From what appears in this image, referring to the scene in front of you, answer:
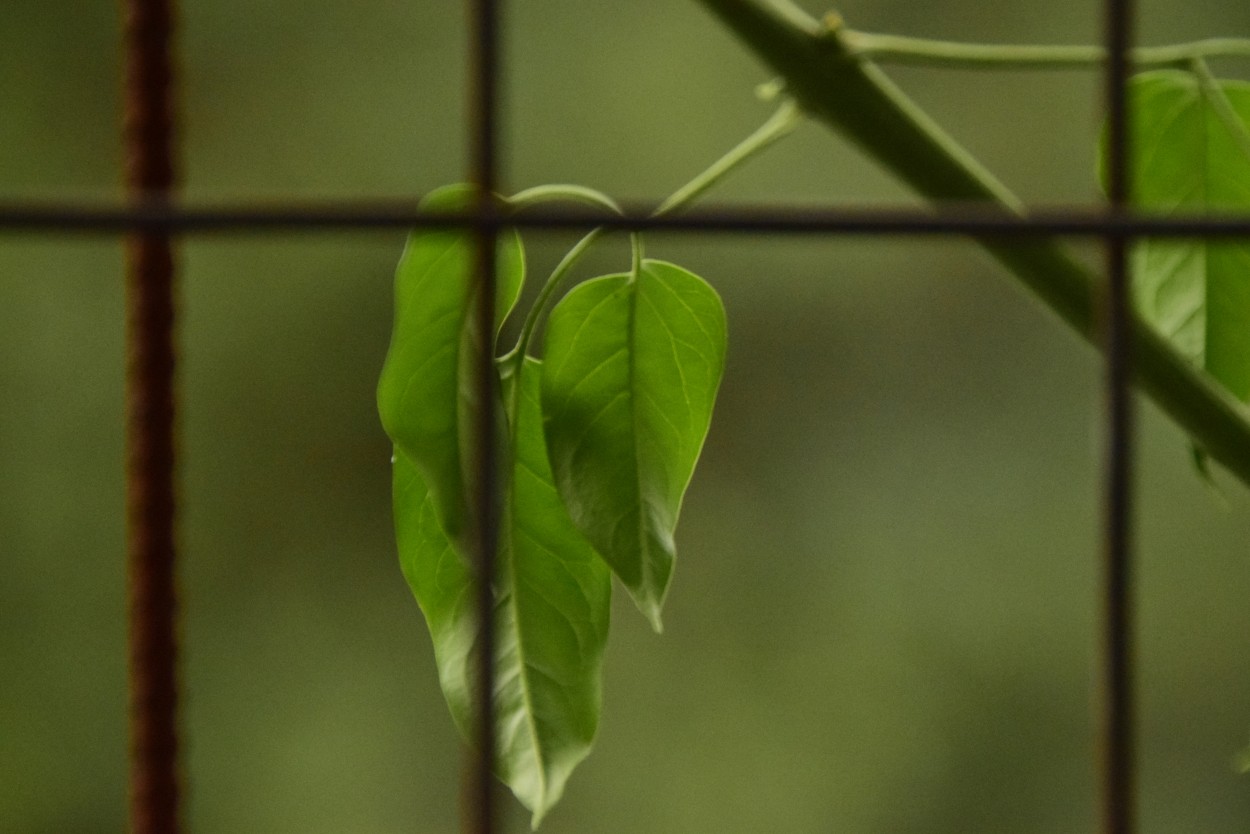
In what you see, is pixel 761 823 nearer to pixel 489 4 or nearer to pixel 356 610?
pixel 356 610

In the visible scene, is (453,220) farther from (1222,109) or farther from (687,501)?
(687,501)

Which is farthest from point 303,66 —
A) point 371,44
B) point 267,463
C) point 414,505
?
point 414,505

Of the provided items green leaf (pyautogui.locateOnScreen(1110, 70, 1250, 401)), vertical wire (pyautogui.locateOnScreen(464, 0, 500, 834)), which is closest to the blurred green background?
green leaf (pyautogui.locateOnScreen(1110, 70, 1250, 401))

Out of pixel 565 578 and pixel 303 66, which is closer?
pixel 565 578

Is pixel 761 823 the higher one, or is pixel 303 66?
pixel 303 66

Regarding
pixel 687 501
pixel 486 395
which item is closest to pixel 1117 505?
pixel 486 395

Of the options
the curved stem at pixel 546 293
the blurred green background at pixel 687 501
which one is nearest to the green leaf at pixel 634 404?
the curved stem at pixel 546 293

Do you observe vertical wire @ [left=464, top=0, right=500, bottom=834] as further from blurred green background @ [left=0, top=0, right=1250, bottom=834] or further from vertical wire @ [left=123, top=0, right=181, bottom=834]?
blurred green background @ [left=0, top=0, right=1250, bottom=834]
